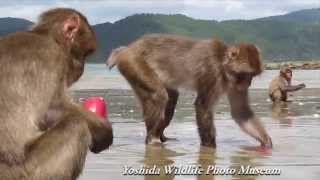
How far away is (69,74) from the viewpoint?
4840 mm

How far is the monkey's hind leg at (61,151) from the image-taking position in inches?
171

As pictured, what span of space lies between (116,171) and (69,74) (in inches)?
91.1

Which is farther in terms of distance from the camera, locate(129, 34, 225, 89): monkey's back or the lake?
locate(129, 34, 225, 89): monkey's back

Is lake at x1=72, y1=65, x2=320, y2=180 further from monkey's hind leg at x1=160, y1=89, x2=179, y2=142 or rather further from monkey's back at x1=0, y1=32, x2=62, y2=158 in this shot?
monkey's back at x1=0, y1=32, x2=62, y2=158

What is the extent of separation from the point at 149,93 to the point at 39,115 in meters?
5.47

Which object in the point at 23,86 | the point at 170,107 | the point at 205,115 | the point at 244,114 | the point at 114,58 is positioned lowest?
the point at 170,107

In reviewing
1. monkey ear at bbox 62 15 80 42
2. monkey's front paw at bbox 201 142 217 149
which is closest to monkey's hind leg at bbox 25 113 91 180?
monkey ear at bbox 62 15 80 42

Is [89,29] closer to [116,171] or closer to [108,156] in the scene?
[116,171]

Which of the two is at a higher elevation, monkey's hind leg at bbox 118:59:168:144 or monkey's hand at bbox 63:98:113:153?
monkey's hand at bbox 63:98:113:153

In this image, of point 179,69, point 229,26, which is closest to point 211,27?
point 229,26

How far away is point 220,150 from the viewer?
8.82 m

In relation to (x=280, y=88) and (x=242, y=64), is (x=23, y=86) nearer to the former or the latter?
(x=242, y=64)

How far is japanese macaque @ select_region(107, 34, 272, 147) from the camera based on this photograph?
938 cm

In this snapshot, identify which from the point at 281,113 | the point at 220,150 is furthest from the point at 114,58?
the point at 281,113
